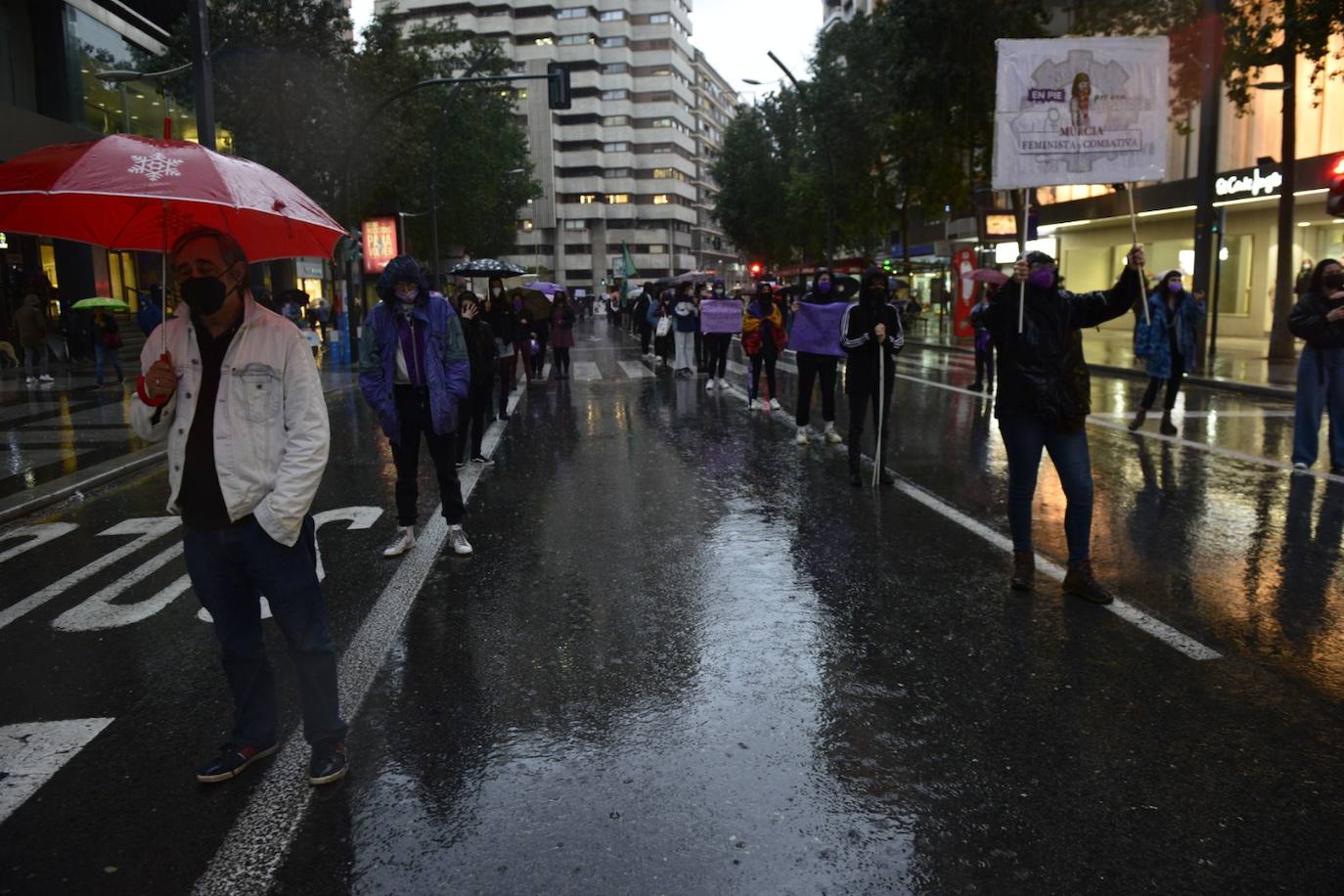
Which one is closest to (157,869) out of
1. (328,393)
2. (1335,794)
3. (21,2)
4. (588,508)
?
(1335,794)

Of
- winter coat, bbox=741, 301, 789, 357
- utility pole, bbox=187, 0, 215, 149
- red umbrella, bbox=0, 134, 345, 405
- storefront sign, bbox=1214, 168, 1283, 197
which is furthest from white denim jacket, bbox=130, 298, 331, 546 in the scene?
storefront sign, bbox=1214, 168, 1283, 197

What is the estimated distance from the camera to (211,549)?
3.54 m

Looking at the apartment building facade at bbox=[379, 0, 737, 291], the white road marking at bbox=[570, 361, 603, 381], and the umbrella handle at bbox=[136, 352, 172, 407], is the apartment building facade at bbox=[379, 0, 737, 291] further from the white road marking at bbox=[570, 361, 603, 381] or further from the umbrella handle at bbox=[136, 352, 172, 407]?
the umbrella handle at bbox=[136, 352, 172, 407]

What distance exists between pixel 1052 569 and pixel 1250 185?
2576cm

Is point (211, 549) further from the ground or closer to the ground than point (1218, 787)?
further from the ground

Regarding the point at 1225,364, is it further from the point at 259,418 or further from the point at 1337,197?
the point at 259,418

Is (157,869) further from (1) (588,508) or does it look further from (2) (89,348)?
(2) (89,348)

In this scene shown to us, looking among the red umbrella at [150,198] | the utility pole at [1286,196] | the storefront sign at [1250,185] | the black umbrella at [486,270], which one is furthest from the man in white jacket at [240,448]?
the storefront sign at [1250,185]

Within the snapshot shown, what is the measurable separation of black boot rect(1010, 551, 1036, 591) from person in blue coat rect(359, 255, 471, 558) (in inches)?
133

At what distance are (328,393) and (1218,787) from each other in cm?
1772

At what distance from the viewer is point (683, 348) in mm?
21547

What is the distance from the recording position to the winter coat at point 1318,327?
9.11m

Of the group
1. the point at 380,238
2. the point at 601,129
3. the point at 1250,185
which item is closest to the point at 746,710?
the point at 380,238

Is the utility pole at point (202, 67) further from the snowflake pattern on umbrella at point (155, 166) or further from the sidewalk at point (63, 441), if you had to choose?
the snowflake pattern on umbrella at point (155, 166)
